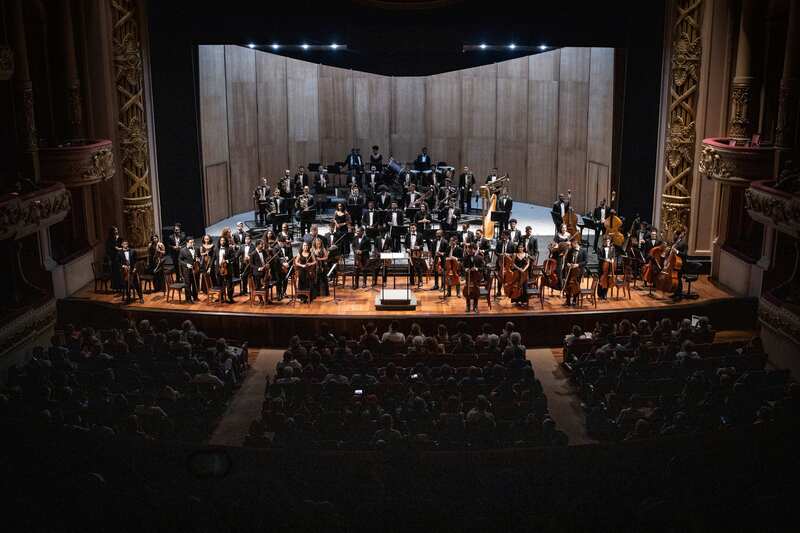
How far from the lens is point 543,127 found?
25703mm

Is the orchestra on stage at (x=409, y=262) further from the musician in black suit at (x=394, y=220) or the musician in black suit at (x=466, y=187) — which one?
the musician in black suit at (x=466, y=187)

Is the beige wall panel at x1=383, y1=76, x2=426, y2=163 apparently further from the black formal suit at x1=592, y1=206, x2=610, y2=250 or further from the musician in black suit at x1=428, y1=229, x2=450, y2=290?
the musician in black suit at x1=428, y1=229, x2=450, y2=290

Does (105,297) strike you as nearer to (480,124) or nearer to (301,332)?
(301,332)

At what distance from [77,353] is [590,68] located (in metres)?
15.7

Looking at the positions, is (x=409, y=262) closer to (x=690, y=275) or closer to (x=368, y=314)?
(x=368, y=314)

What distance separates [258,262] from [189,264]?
122cm

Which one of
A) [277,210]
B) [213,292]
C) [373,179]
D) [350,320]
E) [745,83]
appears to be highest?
[745,83]

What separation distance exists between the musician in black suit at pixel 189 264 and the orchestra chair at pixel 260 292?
38.5 inches

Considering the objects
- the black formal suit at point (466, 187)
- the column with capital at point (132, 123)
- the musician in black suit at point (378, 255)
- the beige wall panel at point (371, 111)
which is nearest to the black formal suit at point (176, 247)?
the column with capital at point (132, 123)

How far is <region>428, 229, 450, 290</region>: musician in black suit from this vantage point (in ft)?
55.4

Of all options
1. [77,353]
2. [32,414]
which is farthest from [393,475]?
[77,353]

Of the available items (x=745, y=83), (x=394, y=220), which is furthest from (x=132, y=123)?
(x=745, y=83)

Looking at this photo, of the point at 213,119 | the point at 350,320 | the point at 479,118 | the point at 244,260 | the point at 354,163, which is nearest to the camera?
the point at 350,320

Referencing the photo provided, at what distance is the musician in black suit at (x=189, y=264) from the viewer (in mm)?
16375
